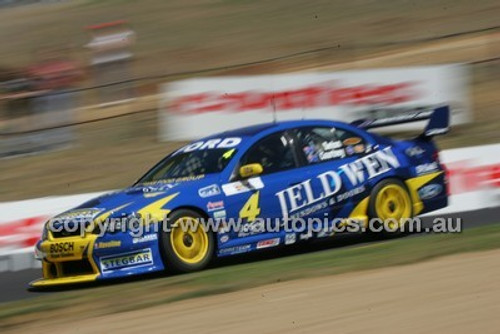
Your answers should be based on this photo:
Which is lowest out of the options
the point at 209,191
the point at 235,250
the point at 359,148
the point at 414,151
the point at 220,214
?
the point at 235,250

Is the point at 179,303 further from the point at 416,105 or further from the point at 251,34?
the point at 251,34

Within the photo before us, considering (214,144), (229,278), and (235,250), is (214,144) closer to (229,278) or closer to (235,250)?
(235,250)

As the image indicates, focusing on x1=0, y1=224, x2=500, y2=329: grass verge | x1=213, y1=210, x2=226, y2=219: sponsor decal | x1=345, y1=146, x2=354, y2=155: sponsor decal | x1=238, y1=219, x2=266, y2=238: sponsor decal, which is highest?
x1=345, y1=146, x2=354, y2=155: sponsor decal

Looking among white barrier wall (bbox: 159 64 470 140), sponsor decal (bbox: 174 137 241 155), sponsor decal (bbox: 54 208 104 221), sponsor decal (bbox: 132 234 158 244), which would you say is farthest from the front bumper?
white barrier wall (bbox: 159 64 470 140)

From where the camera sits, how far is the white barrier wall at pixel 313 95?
16.4 metres

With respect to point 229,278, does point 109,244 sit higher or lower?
higher

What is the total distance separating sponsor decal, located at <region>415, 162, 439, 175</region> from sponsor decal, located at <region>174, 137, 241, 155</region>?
6.96ft

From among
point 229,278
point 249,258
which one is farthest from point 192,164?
point 229,278

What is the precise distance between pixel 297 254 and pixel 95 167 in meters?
8.22

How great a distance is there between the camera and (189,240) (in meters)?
8.96

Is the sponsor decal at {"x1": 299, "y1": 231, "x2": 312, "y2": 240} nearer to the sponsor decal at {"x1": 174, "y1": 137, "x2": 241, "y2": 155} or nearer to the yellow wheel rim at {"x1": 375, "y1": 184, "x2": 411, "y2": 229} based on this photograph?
the yellow wheel rim at {"x1": 375, "y1": 184, "x2": 411, "y2": 229}

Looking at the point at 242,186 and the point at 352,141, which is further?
the point at 352,141

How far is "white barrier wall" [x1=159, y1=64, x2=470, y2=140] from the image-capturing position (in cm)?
1639

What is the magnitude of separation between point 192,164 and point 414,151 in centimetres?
259
